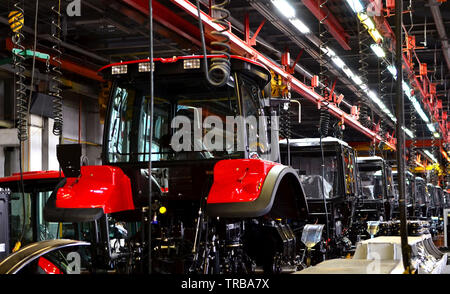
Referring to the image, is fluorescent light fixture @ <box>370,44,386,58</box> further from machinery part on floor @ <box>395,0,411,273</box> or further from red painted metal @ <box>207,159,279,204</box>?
machinery part on floor @ <box>395,0,411,273</box>

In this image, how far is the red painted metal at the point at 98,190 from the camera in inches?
195

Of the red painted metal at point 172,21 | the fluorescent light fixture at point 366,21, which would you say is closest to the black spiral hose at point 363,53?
the fluorescent light fixture at point 366,21

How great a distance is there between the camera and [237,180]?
4.67 metres

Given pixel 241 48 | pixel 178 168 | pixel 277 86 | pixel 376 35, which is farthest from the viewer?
pixel 277 86

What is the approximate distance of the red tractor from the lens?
16.0 ft

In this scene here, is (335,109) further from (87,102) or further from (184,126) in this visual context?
(184,126)

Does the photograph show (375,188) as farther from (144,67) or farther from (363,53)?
(144,67)

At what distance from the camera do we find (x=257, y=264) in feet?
21.7

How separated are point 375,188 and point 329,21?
4.18 meters

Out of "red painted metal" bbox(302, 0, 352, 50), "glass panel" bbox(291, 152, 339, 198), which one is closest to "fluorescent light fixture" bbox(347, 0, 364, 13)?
"red painted metal" bbox(302, 0, 352, 50)

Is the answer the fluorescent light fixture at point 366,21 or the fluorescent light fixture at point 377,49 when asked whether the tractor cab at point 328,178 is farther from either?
the fluorescent light fixture at point 366,21

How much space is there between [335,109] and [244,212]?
1328 centimetres

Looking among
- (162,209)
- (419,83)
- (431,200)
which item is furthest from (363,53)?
(431,200)

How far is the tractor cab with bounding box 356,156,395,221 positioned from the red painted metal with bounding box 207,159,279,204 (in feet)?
28.9
